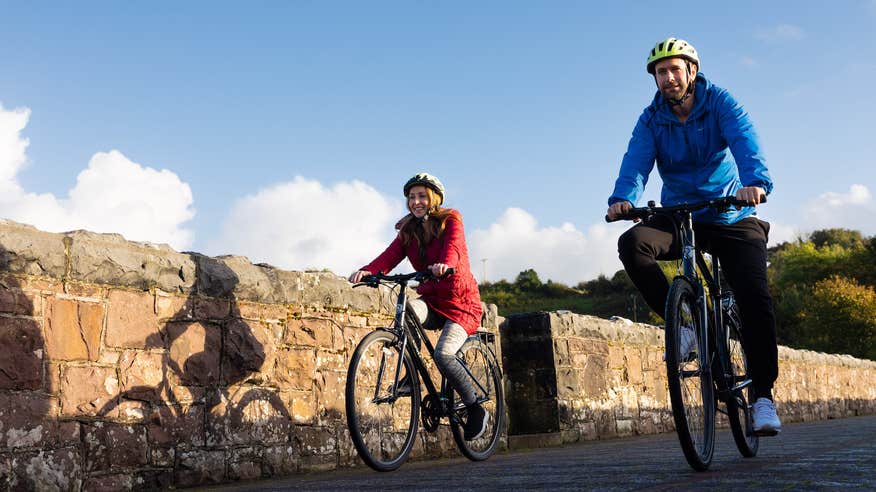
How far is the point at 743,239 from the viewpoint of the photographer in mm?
4418

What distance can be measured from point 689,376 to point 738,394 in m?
0.63

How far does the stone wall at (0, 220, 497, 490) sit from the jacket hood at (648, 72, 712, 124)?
7.96 ft

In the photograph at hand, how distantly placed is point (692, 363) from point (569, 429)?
3.97 metres

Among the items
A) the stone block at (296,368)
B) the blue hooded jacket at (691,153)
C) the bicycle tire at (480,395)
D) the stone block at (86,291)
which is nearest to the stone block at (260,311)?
the stone block at (296,368)

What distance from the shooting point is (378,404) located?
17.1 feet

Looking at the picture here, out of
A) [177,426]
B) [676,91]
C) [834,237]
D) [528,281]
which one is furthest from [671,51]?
[834,237]

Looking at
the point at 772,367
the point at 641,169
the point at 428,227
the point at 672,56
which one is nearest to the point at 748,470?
the point at 772,367

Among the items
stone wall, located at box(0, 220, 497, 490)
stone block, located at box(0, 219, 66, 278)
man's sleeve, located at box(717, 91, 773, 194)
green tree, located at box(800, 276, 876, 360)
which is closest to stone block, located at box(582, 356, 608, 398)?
stone wall, located at box(0, 220, 497, 490)

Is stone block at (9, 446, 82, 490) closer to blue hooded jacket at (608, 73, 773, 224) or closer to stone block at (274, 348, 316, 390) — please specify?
stone block at (274, 348, 316, 390)

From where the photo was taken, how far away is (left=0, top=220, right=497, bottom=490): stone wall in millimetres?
3871

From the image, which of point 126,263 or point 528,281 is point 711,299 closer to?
point 126,263

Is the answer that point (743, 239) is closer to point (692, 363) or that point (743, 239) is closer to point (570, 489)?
point (692, 363)

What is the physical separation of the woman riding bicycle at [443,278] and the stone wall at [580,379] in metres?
2.15

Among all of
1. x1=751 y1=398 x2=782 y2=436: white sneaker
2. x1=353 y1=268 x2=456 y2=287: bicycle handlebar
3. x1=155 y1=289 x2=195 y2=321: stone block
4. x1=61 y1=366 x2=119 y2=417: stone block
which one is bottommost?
x1=751 y1=398 x2=782 y2=436: white sneaker
